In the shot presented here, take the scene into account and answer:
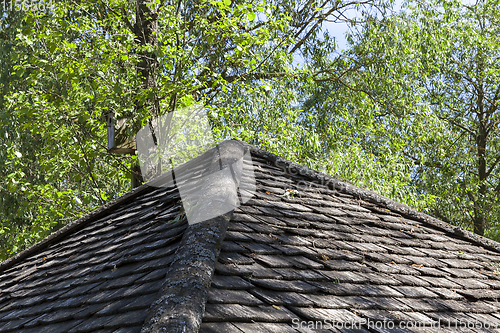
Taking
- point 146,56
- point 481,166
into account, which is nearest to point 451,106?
point 481,166

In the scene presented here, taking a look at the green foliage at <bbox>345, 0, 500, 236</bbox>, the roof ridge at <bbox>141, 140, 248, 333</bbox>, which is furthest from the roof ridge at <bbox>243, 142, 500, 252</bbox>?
the green foliage at <bbox>345, 0, 500, 236</bbox>

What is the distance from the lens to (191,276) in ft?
6.72

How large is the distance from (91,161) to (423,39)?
32.7 ft

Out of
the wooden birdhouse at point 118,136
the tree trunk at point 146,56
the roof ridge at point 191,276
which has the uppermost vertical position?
the tree trunk at point 146,56

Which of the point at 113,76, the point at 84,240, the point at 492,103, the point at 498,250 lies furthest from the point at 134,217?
the point at 492,103

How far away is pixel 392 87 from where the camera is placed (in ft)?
38.5

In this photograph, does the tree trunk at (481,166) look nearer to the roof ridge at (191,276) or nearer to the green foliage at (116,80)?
the green foliage at (116,80)

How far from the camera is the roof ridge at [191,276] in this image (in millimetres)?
1771

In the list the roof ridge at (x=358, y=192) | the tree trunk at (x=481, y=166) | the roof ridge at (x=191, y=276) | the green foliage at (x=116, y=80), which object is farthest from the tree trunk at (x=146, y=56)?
the tree trunk at (x=481, y=166)

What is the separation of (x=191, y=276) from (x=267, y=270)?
A: 0.54 m

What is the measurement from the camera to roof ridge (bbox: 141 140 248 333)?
1771 mm

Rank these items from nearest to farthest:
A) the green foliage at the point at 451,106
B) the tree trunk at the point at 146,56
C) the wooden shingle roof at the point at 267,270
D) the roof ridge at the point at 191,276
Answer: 1. the roof ridge at the point at 191,276
2. the wooden shingle roof at the point at 267,270
3. the tree trunk at the point at 146,56
4. the green foliage at the point at 451,106

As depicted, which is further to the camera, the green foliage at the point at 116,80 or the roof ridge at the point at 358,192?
the green foliage at the point at 116,80

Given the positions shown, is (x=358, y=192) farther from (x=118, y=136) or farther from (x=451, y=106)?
(x=451, y=106)
